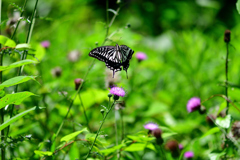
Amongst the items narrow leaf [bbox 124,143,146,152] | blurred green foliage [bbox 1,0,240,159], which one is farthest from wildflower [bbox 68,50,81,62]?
narrow leaf [bbox 124,143,146,152]

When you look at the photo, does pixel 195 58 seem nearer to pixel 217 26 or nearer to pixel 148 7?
pixel 217 26

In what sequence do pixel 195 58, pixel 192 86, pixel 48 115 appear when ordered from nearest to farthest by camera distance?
1. pixel 48 115
2. pixel 192 86
3. pixel 195 58

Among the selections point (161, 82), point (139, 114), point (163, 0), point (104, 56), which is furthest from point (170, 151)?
point (163, 0)

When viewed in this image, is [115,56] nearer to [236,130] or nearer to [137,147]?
[137,147]

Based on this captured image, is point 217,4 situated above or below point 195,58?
above

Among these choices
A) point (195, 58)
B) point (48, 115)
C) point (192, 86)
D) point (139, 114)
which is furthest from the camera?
point (195, 58)

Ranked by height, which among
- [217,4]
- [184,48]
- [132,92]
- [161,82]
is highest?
[217,4]
